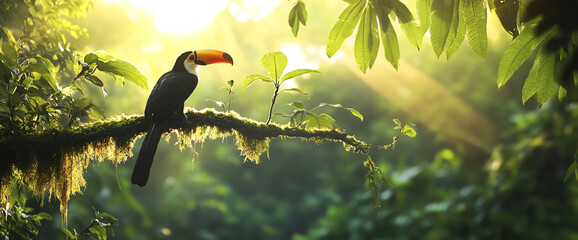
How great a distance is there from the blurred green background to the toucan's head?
2.64 feet

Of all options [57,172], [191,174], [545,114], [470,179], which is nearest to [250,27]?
[191,174]

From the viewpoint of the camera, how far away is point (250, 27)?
1052 centimetres

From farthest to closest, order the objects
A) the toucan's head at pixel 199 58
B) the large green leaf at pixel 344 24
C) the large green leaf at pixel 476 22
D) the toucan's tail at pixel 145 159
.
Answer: the toucan's head at pixel 199 58 → the toucan's tail at pixel 145 159 → the large green leaf at pixel 344 24 → the large green leaf at pixel 476 22

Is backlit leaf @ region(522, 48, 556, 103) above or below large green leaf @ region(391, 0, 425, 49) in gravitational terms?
below

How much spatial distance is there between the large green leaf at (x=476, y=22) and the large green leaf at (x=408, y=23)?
0.17 m

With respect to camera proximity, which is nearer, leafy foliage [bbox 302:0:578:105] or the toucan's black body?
leafy foliage [bbox 302:0:578:105]

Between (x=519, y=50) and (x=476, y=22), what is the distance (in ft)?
0.58

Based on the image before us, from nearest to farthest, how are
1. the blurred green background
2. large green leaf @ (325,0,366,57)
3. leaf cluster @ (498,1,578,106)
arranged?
leaf cluster @ (498,1,578,106) < large green leaf @ (325,0,366,57) < the blurred green background

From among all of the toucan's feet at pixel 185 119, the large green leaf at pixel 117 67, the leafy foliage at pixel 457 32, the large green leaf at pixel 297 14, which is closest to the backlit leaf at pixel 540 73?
the leafy foliage at pixel 457 32

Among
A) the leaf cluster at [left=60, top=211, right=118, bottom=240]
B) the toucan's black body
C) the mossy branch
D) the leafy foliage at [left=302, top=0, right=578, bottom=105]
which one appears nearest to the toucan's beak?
the toucan's black body

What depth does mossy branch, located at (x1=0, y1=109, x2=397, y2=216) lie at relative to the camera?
2.02 m

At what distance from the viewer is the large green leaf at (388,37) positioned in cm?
174

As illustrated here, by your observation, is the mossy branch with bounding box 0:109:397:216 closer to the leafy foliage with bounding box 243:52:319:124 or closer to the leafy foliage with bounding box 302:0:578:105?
the leafy foliage with bounding box 243:52:319:124

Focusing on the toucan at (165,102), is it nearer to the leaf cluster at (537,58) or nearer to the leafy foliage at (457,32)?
the leafy foliage at (457,32)
